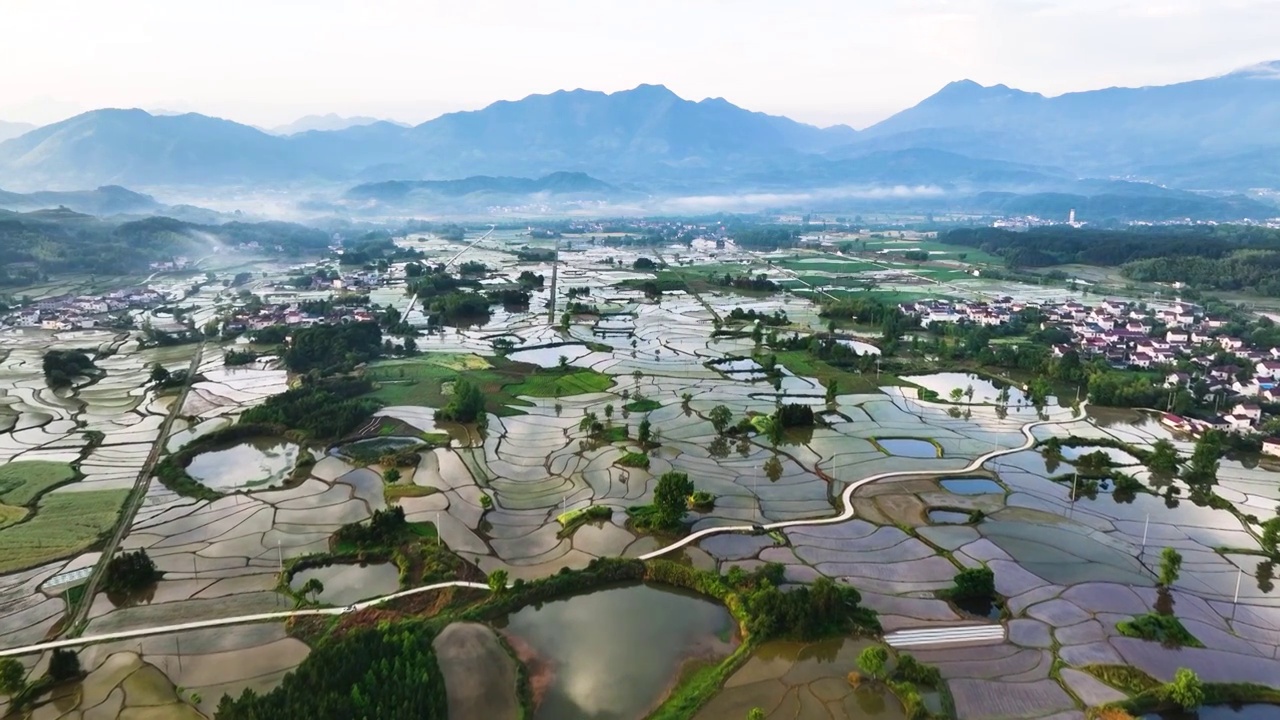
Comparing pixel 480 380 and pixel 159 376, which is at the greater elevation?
pixel 159 376

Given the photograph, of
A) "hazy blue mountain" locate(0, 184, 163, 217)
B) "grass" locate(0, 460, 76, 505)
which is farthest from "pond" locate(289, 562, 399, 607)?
"hazy blue mountain" locate(0, 184, 163, 217)

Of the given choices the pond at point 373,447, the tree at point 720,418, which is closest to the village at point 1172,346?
the tree at point 720,418

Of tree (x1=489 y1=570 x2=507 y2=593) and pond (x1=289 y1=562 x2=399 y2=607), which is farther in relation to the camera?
pond (x1=289 y1=562 x2=399 y2=607)

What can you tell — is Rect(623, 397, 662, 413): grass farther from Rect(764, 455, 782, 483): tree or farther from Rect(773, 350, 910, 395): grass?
Rect(773, 350, 910, 395): grass

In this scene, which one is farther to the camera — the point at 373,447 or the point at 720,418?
the point at 720,418

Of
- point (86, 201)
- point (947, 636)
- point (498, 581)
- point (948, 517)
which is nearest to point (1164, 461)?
point (948, 517)

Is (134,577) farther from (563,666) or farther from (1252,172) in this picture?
(1252,172)

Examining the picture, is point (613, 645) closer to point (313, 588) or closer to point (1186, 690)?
point (313, 588)
